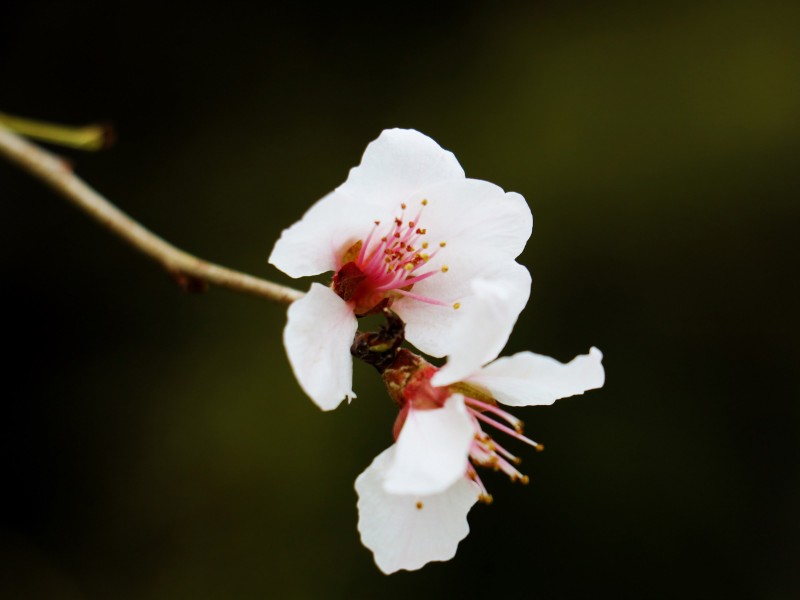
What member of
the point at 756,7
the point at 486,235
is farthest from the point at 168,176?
the point at 486,235

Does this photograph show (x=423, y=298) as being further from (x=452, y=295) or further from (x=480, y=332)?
(x=480, y=332)

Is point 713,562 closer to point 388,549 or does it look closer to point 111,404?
point 111,404

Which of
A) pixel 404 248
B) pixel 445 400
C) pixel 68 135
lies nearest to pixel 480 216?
pixel 404 248

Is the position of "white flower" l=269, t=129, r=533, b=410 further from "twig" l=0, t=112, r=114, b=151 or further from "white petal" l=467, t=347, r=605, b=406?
"twig" l=0, t=112, r=114, b=151

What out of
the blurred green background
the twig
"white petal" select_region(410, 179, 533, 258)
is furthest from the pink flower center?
the blurred green background

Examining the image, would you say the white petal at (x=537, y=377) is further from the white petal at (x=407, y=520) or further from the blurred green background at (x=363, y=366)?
the blurred green background at (x=363, y=366)

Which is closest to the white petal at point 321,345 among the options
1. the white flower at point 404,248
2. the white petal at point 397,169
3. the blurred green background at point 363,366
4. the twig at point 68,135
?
the white flower at point 404,248
